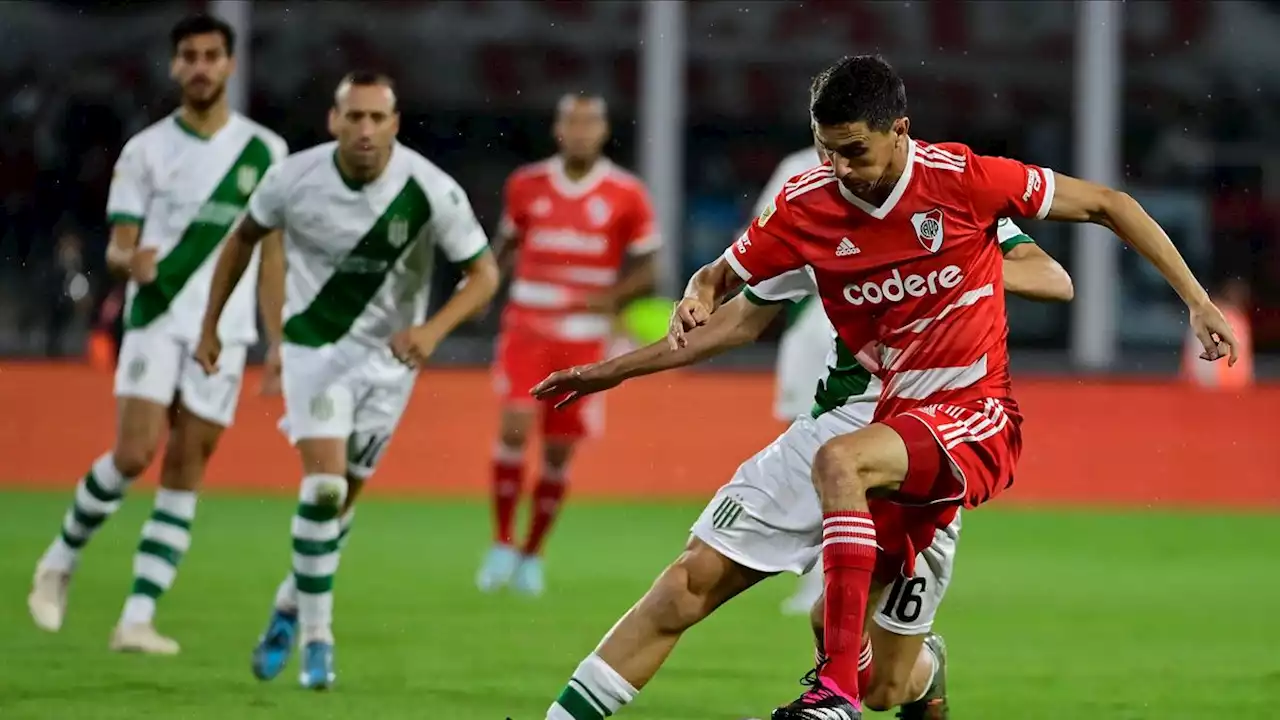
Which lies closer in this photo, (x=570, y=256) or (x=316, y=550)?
(x=316, y=550)

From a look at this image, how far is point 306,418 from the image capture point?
25.2 ft

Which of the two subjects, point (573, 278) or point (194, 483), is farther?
point (573, 278)


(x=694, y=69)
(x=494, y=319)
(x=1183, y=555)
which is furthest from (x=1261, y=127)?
(x=1183, y=555)

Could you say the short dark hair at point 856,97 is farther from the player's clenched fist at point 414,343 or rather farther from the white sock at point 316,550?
the white sock at point 316,550

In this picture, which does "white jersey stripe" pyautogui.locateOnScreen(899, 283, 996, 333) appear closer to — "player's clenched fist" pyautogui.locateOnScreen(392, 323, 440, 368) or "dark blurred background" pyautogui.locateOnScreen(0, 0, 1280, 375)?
"player's clenched fist" pyautogui.locateOnScreen(392, 323, 440, 368)

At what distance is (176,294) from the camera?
8.83 m

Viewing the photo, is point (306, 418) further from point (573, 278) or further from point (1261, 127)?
point (1261, 127)

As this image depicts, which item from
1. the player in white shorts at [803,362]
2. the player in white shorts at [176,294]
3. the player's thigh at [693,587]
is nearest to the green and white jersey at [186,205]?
the player in white shorts at [176,294]

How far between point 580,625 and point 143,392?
6.85 feet

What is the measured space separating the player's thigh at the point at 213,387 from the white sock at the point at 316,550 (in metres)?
1.27

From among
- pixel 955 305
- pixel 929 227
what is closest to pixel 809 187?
pixel 929 227

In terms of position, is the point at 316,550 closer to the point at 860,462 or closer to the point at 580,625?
the point at 580,625

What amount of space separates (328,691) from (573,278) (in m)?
4.95

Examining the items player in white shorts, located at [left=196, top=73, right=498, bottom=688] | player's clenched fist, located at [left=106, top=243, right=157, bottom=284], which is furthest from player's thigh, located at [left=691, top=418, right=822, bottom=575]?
player's clenched fist, located at [left=106, top=243, right=157, bottom=284]
